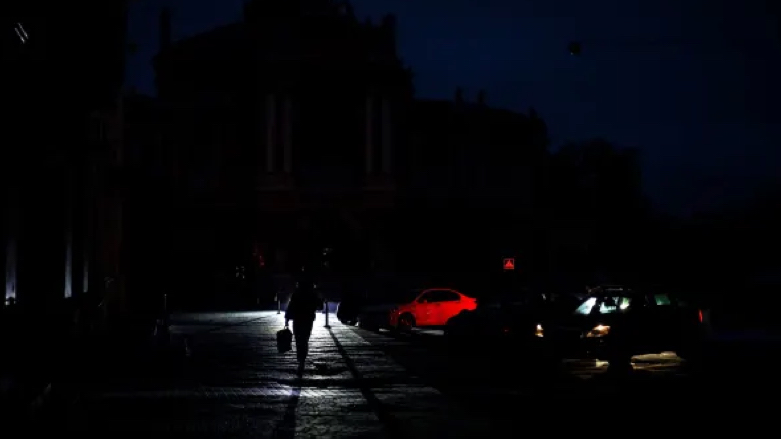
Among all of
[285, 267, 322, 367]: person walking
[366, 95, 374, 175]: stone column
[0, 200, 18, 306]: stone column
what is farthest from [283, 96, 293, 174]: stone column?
[285, 267, 322, 367]: person walking

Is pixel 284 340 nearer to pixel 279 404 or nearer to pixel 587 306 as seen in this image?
pixel 587 306

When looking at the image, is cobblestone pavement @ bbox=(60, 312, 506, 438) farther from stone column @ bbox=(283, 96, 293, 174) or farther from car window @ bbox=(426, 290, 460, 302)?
stone column @ bbox=(283, 96, 293, 174)

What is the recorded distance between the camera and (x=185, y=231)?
72.1 metres

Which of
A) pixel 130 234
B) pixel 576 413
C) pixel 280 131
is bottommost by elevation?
pixel 576 413

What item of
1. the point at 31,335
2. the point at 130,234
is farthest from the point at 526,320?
the point at 130,234

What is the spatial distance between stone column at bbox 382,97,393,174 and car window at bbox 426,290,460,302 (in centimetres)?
2812

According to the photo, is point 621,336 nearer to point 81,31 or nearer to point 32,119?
point 32,119

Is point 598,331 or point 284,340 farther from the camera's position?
point 284,340

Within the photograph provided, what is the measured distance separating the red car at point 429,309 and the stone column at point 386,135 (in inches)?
1115

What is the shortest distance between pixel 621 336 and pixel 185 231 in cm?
5020

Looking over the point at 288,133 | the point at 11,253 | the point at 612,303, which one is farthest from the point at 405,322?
the point at 288,133

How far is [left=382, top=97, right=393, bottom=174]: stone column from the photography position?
7438cm

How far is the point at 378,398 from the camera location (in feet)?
61.5

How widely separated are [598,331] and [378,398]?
8.99 meters
